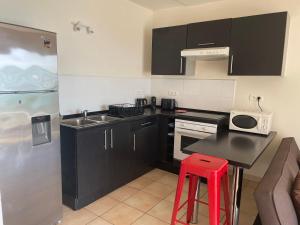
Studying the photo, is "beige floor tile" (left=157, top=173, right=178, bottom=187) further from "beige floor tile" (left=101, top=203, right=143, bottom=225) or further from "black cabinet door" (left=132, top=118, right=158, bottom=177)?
"beige floor tile" (left=101, top=203, right=143, bottom=225)

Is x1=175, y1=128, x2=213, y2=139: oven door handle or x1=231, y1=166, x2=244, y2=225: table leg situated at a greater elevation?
x1=175, y1=128, x2=213, y2=139: oven door handle

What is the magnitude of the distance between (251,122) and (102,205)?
6.46ft

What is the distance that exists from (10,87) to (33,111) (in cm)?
25

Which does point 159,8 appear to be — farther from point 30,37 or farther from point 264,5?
point 30,37

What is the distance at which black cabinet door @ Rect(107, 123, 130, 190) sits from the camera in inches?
104

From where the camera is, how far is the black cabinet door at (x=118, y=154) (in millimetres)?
2646

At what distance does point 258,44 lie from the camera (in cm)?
262

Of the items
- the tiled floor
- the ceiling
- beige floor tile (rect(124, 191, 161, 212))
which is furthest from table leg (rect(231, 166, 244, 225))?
the ceiling

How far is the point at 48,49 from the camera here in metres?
1.85

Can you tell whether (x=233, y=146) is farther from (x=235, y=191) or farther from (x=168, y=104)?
(x=168, y=104)

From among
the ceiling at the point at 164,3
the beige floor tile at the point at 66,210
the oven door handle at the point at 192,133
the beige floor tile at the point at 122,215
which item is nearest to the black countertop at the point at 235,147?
the oven door handle at the point at 192,133

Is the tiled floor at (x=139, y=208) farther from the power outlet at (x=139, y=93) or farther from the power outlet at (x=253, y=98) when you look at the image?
the power outlet at (x=139, y=93)

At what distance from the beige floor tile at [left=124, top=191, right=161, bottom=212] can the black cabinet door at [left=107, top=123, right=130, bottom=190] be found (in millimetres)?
271

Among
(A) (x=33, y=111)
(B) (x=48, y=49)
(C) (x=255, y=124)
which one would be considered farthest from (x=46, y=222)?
(C) (x=255, y=124)
